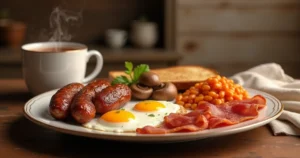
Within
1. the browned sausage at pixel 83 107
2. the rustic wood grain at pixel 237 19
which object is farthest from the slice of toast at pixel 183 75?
the rustic wood grain at pixel 237 19

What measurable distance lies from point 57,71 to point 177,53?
A: 1.52 metres

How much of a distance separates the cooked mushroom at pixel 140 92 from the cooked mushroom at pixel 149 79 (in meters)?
0.02

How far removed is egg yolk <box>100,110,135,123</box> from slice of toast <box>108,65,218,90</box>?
493 millimetres

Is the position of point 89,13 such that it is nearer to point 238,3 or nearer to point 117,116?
point 238,3

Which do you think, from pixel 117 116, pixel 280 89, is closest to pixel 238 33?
pixel 280 89

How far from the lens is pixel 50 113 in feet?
4.24

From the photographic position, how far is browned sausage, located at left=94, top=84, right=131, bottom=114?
1.30 meters

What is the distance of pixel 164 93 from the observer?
1521mm

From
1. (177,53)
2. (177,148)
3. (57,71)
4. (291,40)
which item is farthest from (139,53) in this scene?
(177,148)

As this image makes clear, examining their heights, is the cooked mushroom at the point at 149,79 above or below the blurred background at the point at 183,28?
above

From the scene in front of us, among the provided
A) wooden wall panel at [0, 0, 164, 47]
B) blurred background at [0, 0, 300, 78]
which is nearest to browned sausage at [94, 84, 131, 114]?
blurred background at [0, 0, 300, 78]

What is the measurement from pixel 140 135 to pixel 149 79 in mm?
420

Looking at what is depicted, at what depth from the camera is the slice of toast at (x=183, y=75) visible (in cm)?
175

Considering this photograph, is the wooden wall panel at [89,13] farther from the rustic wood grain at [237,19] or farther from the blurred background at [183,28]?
the rustic wood grain at [237,19]
